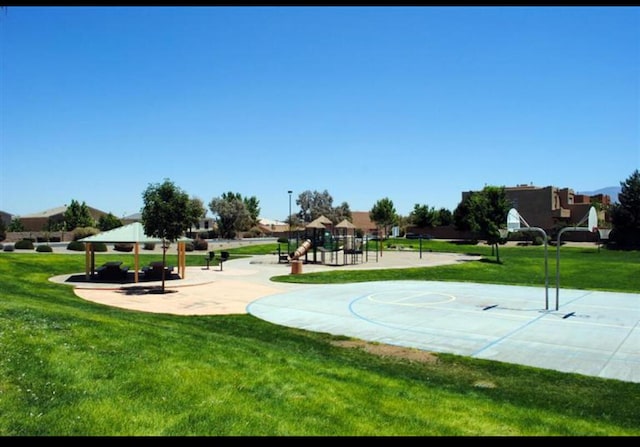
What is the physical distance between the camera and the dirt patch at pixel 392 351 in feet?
34.7

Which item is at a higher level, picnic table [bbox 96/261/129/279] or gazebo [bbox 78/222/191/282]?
gazebo [bbox 78/222/191/282]

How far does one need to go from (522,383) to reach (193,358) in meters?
5.86

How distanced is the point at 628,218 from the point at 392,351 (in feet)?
221

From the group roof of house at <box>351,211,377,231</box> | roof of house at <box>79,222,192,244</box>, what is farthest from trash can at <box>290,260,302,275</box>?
roof of house at <box>351,211,377,231</box>

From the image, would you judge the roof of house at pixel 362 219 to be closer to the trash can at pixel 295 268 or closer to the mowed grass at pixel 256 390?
the trash can at pixel 295 268

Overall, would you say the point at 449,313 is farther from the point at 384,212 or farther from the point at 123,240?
the point at 384,212

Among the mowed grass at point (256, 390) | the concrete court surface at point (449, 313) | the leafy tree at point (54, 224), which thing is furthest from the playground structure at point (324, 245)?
the leafy tree at point (54, 224)

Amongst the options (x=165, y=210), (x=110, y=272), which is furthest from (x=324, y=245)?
(x=165, y=210)

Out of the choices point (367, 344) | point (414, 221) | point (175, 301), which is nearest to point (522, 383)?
point (367, 344)

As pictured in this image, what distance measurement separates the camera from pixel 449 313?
16078 mm

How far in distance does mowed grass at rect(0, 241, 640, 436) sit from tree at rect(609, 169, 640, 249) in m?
66.6

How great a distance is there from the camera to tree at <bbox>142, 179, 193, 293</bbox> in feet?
68.4

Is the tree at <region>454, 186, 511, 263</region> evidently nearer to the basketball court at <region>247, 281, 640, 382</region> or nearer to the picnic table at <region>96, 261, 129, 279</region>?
the basketball court at <region>247, 281, 640, 382</region>
